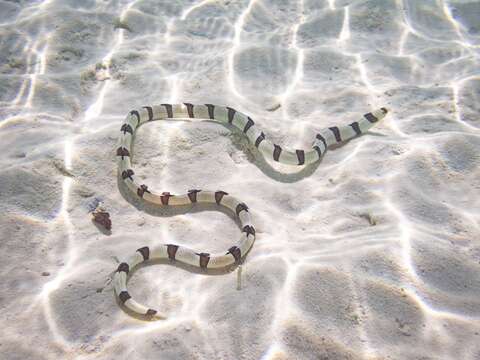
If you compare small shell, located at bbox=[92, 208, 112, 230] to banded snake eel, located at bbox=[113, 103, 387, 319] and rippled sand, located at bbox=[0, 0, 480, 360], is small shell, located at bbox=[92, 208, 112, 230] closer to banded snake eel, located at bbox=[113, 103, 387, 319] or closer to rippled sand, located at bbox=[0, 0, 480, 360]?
rippled sand, located at bbox=[0, 0, 480, 360]

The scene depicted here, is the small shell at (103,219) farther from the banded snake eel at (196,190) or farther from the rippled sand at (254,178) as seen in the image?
the banded snake eel at (196,190)

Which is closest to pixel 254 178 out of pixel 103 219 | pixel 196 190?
pixel 196 190

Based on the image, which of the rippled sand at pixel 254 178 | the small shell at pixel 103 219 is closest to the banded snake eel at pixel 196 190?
the rippled sand at pixel 254 178

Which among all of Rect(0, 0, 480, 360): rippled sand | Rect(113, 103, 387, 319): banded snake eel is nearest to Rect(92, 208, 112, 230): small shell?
Rect(0, 0, 480, 360): rippled sand

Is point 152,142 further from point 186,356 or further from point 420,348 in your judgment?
point 420,348

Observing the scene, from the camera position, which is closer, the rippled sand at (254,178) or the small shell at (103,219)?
the rippled sand at (254,178)

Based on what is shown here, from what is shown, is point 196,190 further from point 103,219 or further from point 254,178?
point 103,219
